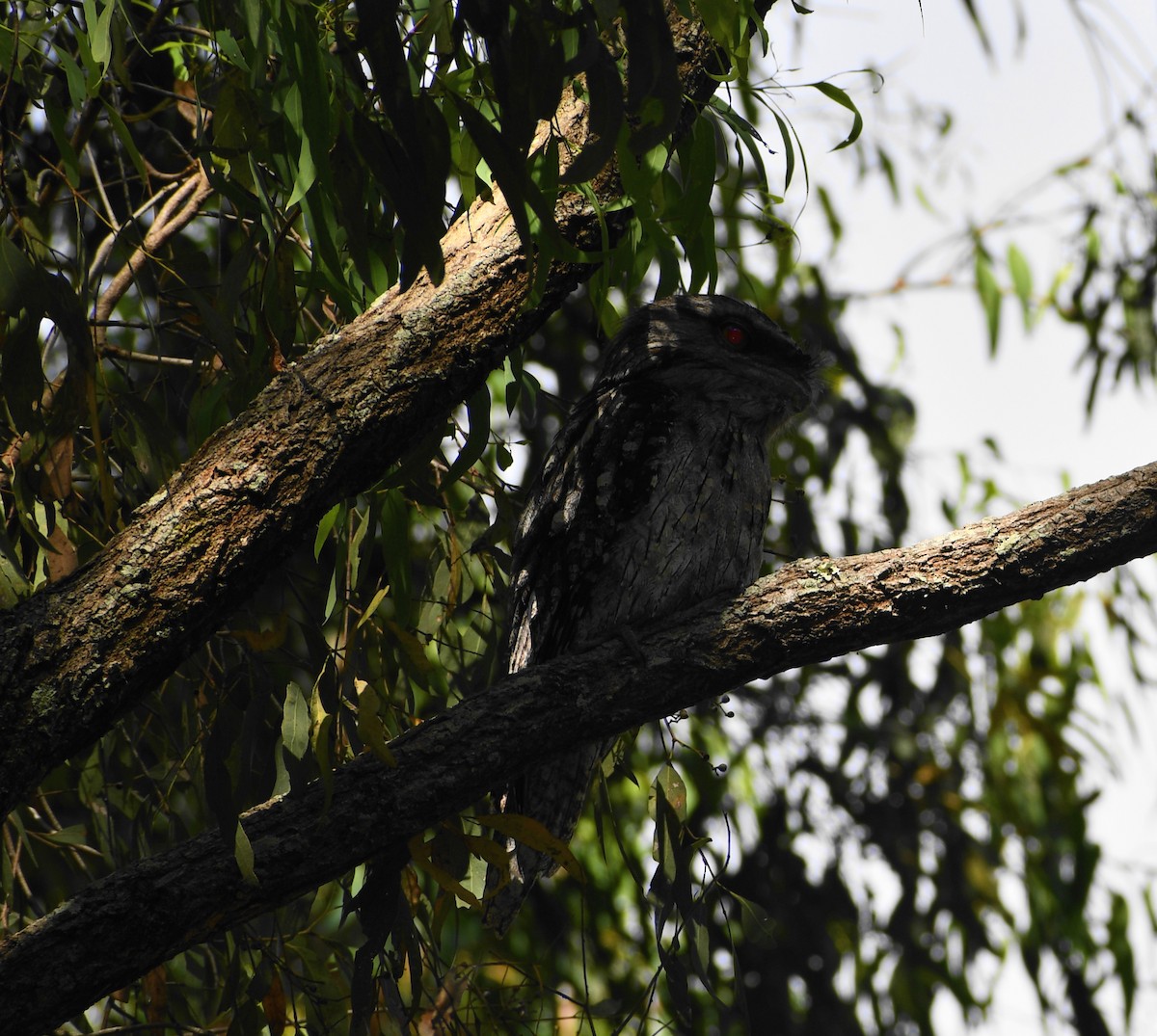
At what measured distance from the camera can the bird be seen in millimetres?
2258

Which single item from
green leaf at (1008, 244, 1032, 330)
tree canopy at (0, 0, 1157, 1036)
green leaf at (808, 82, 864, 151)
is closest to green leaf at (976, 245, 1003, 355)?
green leaf at (1008, 244, 1032, 330)

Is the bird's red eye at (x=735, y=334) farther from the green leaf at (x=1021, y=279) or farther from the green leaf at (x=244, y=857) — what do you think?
the green leaf at (x=1021, y=279)

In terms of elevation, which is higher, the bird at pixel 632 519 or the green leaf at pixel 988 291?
the green leaf at pixel 988 291

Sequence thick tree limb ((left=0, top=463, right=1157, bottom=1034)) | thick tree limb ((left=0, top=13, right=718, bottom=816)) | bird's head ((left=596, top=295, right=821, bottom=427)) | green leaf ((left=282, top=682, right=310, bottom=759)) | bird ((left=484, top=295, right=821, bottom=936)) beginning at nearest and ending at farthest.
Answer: thick tree limb ((left=0, top=13, right=718, bottom=816)) < thick tree limb ((left=0, top=463, right=1157, bottom=1034)) < green leaf ((left=282, top=682, right=310, bottom=759)) < bird ((left=484, top=295, right=821, bottom=936)) < bird's head ((left=596, top=295, right=821, bottom=427))

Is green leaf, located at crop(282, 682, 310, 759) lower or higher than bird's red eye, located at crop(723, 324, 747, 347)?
lower

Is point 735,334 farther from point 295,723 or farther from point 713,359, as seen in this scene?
point 295,723

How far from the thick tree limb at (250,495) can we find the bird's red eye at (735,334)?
0.87 m

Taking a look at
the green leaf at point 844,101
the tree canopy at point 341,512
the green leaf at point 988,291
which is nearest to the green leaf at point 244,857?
the tree canopy at point 341,512

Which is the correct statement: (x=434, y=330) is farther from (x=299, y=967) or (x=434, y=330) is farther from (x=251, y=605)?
(x=299, y=967)

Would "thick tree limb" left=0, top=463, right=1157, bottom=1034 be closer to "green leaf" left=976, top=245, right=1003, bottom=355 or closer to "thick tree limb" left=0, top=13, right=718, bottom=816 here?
"thick tree limb" left=0, top=13, right=718, bottom=816

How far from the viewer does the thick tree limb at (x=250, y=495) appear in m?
1.30

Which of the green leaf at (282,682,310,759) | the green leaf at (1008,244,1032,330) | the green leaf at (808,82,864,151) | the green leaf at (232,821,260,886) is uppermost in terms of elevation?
the green leaf at (1008,244,1032,330)

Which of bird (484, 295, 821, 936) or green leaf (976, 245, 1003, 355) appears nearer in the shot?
bird (484, 295, 821, 936)

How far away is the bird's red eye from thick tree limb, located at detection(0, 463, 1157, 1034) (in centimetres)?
79
